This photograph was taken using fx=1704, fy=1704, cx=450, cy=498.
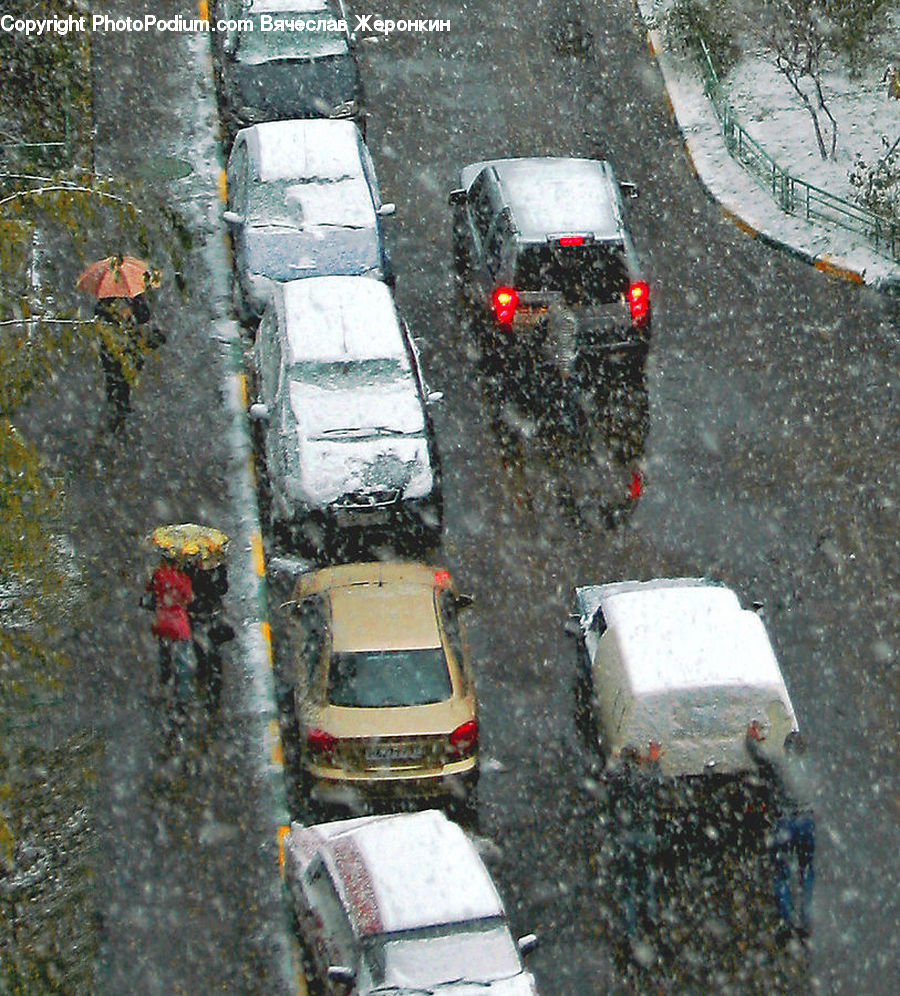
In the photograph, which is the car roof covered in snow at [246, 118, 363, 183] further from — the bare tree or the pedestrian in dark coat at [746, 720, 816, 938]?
the pedestrian in dark coat at [746, 720, 816, 938]

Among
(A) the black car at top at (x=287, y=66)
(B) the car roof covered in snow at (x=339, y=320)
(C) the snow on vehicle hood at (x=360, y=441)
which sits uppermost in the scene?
(A) the black car at top at (x=287, y=66)

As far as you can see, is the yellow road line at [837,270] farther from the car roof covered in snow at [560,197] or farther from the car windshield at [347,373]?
the car windshield at [347,373]

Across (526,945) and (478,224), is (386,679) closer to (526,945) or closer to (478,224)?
(526,945)

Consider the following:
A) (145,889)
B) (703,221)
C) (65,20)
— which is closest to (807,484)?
(703,221)

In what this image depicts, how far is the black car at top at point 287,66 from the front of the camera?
2400 cm

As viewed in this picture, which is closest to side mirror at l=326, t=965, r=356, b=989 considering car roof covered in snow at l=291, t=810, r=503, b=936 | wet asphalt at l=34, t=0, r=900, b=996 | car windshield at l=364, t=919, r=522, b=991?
car windshield at l=364, t=919, r=522, b=991

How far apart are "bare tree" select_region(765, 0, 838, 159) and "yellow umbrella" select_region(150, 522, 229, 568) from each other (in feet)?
39.8

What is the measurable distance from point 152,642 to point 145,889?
312 cm

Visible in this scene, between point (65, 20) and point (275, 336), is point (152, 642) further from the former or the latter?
point (65, 20)

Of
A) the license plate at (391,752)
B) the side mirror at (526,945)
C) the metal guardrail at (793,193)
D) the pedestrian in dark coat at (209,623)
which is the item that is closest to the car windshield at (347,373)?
the pedestrian in dark coat at (209,623)

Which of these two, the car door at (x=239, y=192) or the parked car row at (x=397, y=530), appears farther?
the car door at (x=239, y=192)

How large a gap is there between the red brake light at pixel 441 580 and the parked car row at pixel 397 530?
0.12 ft

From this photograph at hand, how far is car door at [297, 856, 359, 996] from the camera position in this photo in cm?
1191

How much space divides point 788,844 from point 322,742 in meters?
3.98
